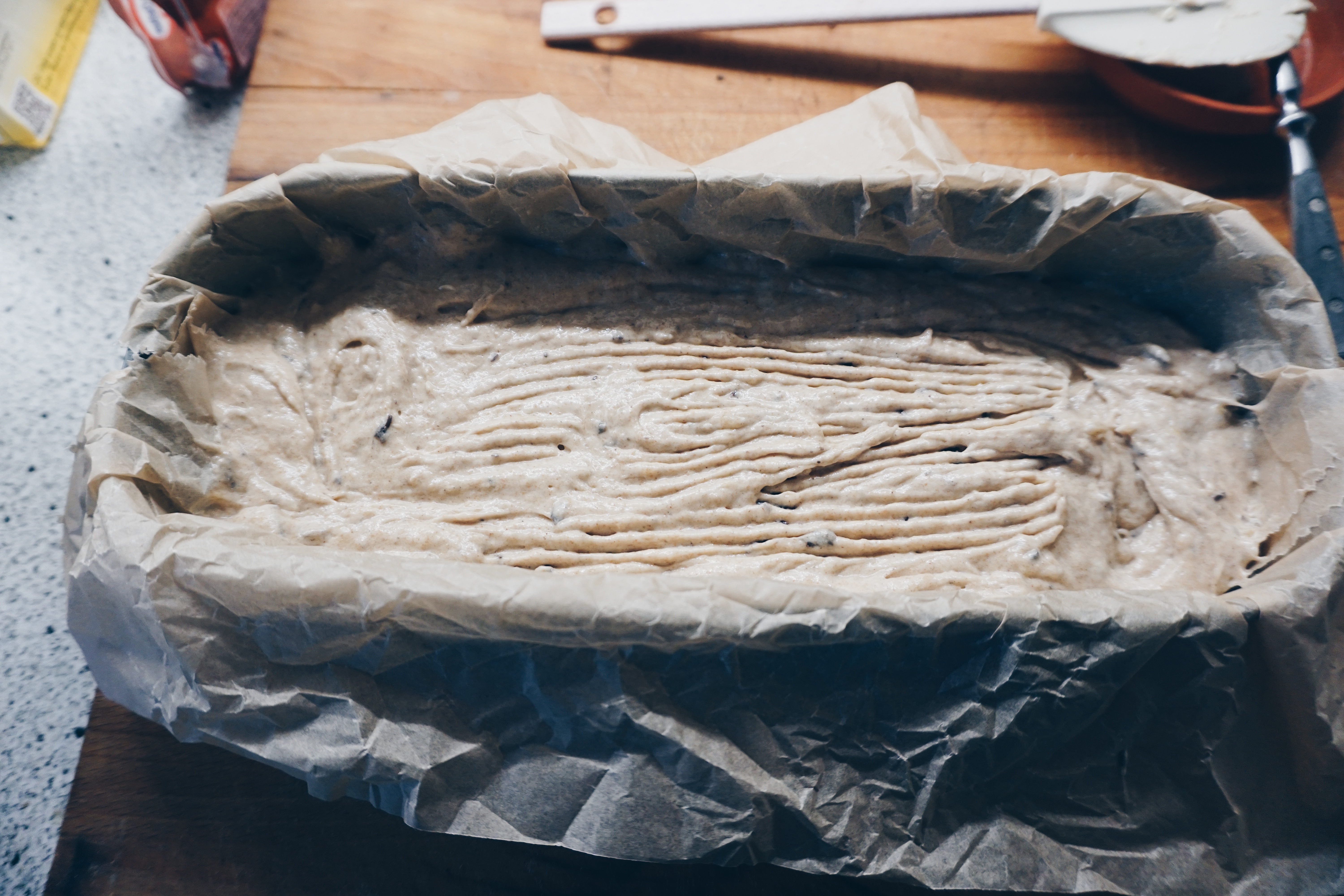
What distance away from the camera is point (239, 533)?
34.0 inches

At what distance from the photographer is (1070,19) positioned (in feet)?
3.97

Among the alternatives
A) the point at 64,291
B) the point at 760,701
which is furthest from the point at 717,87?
the point at 64,291

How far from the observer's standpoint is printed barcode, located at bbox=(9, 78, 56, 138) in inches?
52.5

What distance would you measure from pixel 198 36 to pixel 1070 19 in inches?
55.4

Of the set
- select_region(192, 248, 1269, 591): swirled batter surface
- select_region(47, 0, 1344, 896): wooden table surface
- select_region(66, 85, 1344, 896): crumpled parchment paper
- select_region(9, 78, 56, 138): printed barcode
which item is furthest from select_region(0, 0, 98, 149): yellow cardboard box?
select_region(66, 85, 1344, 896): crumpled parchment paper

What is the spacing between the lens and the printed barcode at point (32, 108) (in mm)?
1333

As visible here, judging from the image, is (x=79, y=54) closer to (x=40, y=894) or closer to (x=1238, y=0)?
(x=40, y=894)

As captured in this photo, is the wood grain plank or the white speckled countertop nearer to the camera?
the white speckled countertop

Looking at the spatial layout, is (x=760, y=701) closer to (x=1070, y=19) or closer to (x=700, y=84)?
(x=700, y=84)

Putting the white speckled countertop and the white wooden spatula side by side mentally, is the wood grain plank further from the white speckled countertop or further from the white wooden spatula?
the white speckled countertop

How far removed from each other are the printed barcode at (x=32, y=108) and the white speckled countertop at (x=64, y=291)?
0.09 ft

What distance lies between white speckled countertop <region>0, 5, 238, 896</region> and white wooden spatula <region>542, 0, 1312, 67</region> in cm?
69

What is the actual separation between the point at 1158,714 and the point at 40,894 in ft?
4.39

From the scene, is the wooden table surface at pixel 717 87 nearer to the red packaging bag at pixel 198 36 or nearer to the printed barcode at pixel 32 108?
the red packaging bag at pixel 198 36
